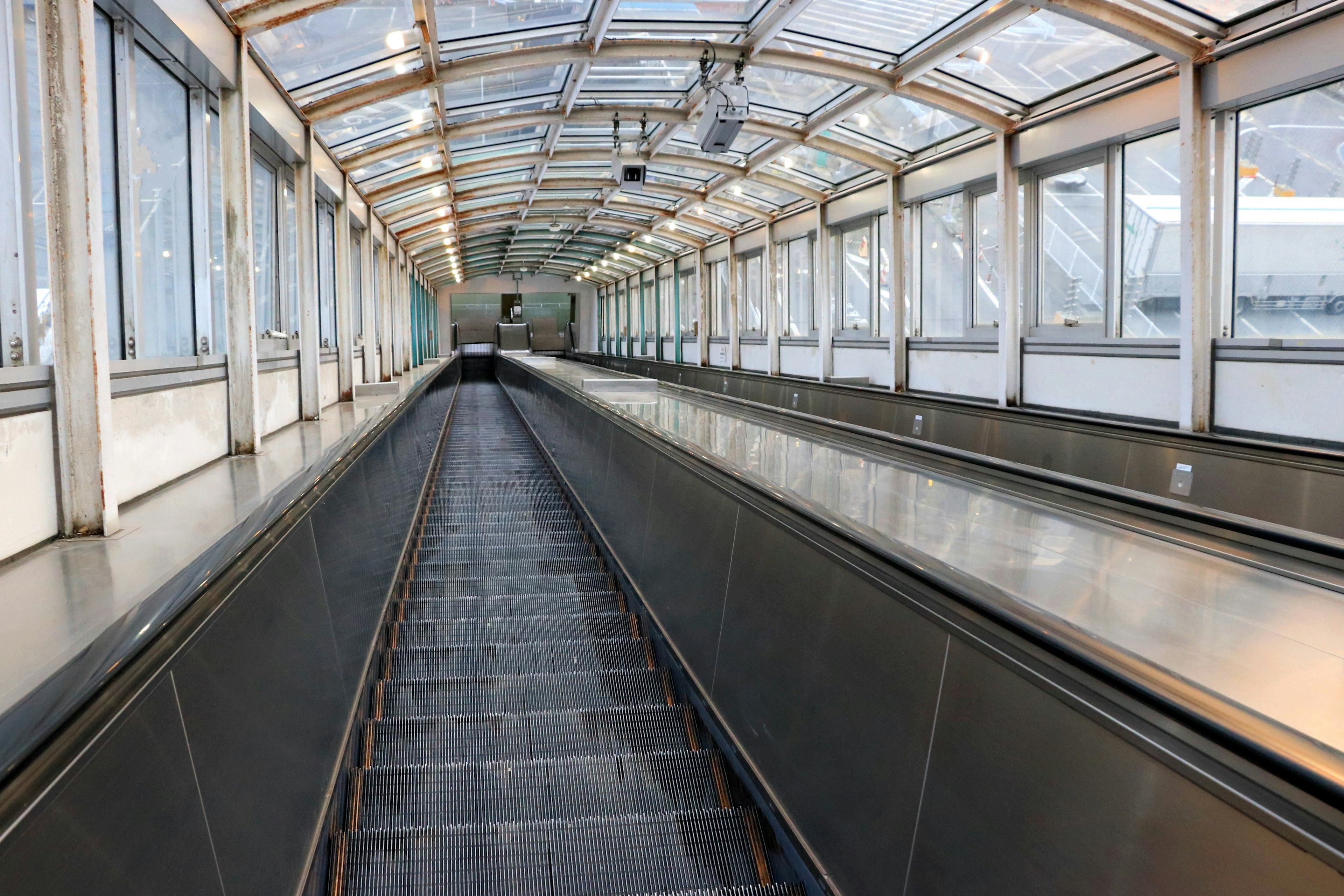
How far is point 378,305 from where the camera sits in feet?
55.4

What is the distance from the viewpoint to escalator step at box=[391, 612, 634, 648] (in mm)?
4922

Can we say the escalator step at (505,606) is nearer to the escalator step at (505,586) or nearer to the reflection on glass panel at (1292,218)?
the escalator step at (505,586)

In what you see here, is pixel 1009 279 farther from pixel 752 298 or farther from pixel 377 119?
pixel 752 298

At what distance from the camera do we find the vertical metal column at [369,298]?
46.0 ft

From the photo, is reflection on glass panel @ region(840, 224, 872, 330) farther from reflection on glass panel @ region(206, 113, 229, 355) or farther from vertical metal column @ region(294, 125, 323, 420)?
reflection on glass panel @ region(206, 113, 229, 355)

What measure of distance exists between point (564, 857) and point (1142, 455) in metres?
5.41

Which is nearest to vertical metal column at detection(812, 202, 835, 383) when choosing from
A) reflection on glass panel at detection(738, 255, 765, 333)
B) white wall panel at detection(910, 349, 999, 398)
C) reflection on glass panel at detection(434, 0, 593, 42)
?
white wall panel at detection(910, 349, 999, 398)

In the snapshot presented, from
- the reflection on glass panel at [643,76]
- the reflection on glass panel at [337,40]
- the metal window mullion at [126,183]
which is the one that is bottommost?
the metal window mullion at [126,183]

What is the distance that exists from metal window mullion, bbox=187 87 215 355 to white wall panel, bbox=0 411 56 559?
2.74 m

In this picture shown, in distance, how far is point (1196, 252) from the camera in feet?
22.9

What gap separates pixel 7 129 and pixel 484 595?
337 cm

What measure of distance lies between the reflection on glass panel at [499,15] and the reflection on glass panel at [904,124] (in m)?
3.52

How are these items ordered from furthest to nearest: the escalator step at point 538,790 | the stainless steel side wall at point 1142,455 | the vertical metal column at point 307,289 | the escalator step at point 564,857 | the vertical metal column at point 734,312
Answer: the vertical metal column at point 734,312
the vertical metal column at point 307,289
the stainless steel side wall at point 1142,455
the escalator step at point 538,790
the escalator step at point 564,857

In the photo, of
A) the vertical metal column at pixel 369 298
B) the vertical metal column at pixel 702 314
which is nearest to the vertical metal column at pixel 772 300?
the vertical metal column at pixel 702 314
